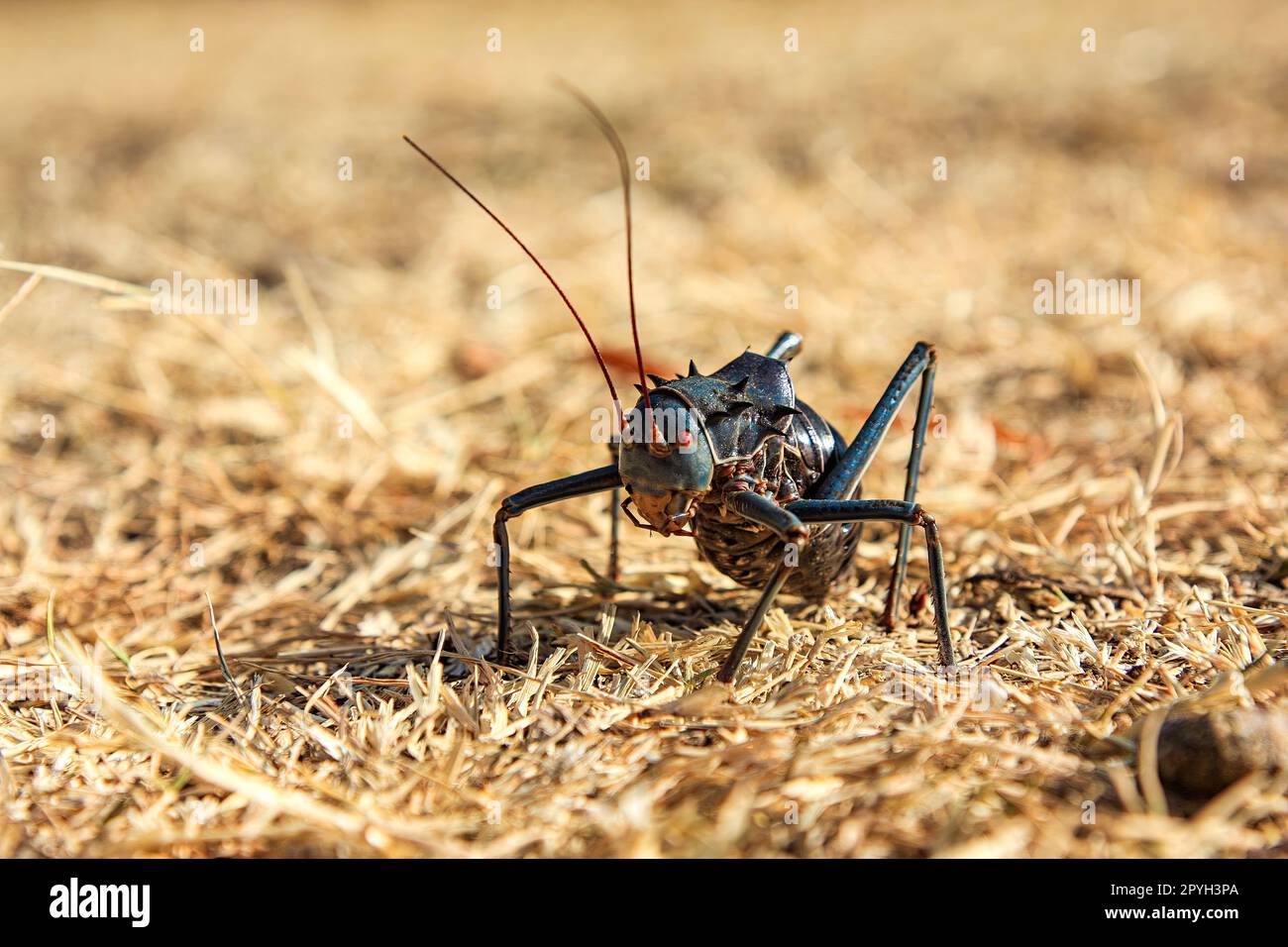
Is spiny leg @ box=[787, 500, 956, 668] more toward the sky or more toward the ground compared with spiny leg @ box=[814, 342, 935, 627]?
more toward the ground

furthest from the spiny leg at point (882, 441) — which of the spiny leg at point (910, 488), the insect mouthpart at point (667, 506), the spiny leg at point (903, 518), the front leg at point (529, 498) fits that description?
the front leg at point (529, 498)

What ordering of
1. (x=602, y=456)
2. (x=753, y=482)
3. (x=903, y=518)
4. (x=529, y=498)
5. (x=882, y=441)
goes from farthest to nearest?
(x=602, y=456)
(x=882, y=441)
(x=529, y=498)
(x=753, y=482)
(x=903, y=518)

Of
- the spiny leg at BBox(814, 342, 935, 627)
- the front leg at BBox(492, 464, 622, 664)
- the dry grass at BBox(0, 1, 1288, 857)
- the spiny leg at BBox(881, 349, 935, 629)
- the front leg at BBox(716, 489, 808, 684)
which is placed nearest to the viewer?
the dry grass at BBox(0, 1, 1288, 857)

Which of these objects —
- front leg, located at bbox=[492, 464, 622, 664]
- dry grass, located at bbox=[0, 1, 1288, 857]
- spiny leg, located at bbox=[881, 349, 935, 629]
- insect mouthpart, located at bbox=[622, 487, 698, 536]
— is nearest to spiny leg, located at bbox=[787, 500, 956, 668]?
dry grass, located at bbox=[0, 1, 1288, 857]

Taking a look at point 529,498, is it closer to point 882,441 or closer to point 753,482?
point 753,482

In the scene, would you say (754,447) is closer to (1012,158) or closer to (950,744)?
(950,744)

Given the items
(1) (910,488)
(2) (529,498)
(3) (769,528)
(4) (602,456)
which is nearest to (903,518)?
(3) (769,528)

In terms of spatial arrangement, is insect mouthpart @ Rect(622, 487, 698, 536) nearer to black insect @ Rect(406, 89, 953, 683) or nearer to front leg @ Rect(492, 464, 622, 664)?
black insect @ Rect(406, 89, 953, 683)
